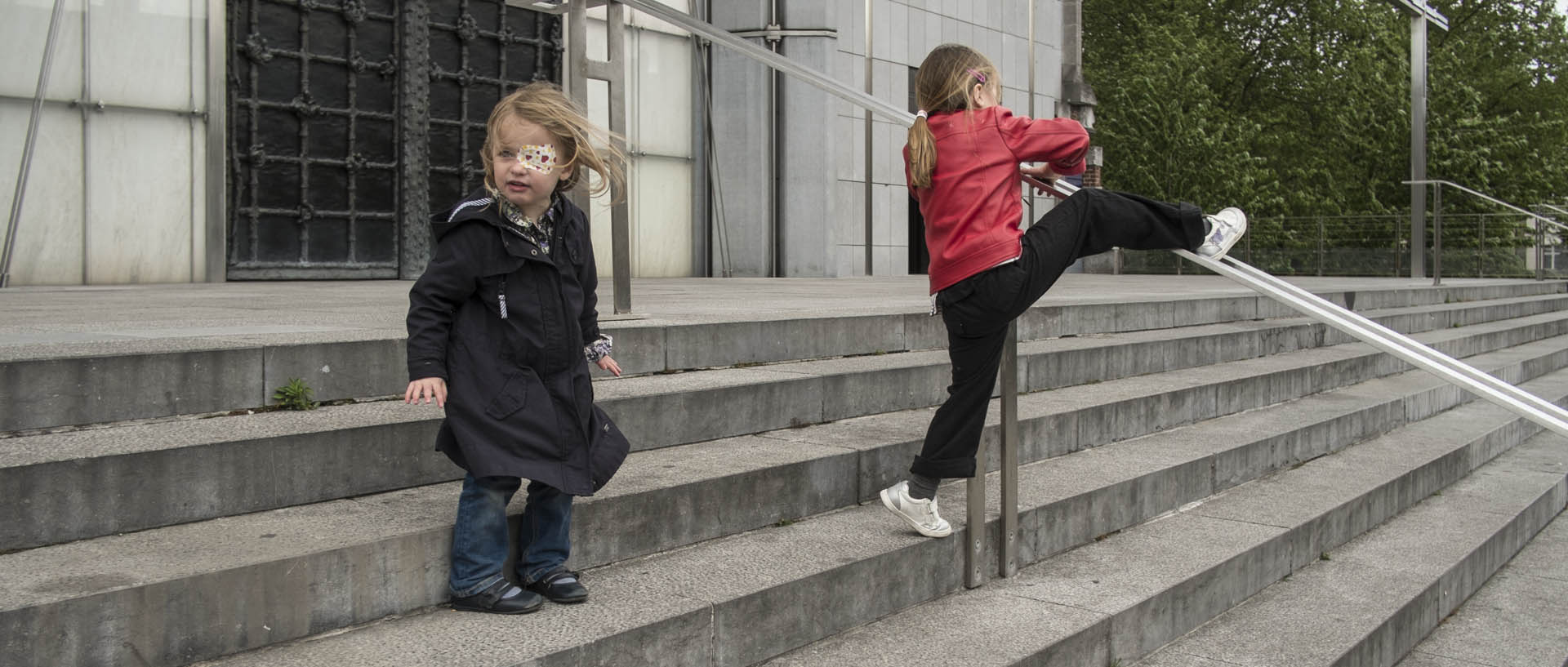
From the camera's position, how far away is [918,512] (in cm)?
387

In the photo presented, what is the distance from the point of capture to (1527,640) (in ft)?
15.5

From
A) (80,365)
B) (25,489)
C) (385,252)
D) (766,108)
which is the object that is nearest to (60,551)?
(25,489)

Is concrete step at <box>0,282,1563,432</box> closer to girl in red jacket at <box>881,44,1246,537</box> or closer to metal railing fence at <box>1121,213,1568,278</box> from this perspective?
girl in red jacket at <box>881,44,1246,537</box>

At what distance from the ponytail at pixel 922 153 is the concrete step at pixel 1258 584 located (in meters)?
1.31

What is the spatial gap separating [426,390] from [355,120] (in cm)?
946

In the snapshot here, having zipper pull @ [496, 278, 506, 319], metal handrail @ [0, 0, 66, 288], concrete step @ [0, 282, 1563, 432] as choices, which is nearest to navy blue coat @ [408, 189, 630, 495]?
zipper pull @ [496, 278, 506, 319]

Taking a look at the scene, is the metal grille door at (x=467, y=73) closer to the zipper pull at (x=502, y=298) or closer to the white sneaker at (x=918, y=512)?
the white sneaker at (x=918, y=512)

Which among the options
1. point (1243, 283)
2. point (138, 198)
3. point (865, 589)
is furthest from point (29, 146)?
point (1243, 283)

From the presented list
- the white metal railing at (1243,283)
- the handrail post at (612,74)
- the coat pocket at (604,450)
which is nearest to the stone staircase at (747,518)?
the white metal railing at (1243,283)

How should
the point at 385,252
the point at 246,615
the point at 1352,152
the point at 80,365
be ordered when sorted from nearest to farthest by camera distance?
the point at 246,615 < the point at 80,365 < the point at 385,252 < the point at 1352,152

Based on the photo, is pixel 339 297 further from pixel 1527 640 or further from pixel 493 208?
pixel 1527 640

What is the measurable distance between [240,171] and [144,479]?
28.4 ft

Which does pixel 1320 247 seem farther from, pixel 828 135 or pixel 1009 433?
pixel 1009 433

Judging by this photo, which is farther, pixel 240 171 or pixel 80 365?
pixel 240 171
